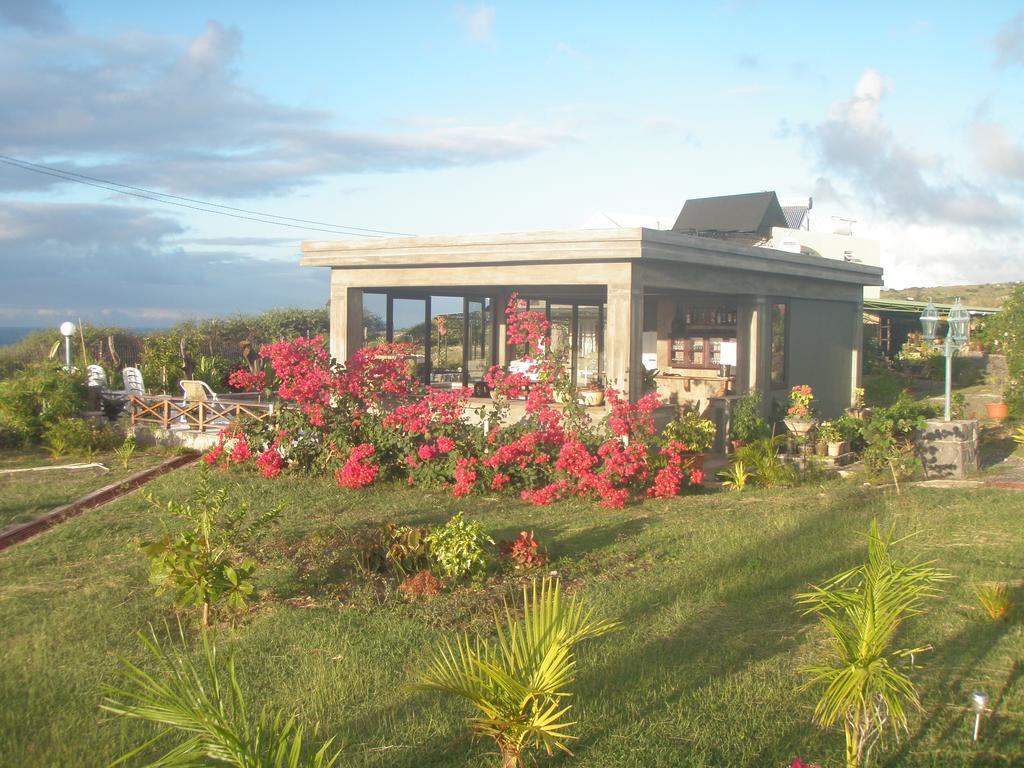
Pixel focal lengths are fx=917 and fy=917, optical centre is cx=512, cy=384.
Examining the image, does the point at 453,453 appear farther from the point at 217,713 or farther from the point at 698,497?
the point at 217,713

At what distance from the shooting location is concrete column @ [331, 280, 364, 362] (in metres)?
15.4

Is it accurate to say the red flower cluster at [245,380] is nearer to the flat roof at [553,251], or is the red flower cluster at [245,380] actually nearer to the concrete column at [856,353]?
the flat roof at [553,251]

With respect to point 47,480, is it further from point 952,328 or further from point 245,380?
point 952,328

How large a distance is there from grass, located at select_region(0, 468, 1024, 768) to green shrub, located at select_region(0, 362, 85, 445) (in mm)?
5587

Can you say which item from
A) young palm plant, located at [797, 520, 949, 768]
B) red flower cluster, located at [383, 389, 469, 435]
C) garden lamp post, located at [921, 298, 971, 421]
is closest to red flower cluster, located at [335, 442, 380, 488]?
red flower cluster, located at [383, 389, 469, 435]

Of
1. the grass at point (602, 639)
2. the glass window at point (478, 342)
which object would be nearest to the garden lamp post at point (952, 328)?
the grass at point (602, 639)

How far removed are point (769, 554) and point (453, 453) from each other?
446 centimetres

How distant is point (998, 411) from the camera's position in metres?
20.4

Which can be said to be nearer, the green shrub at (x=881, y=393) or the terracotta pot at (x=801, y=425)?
the terracotta pot at (x=801, y=425)

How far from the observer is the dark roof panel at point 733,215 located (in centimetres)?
2755

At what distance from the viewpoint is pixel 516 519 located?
10.0 meters

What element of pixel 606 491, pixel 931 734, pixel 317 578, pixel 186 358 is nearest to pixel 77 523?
pixel 317 578

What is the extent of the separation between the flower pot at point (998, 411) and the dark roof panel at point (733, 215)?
8991mm

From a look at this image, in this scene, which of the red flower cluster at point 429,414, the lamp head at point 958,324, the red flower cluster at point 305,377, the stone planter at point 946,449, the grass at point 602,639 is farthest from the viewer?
the lamp head at point 958,324
